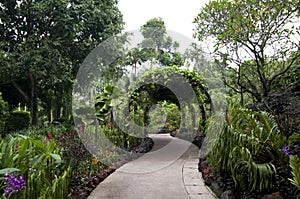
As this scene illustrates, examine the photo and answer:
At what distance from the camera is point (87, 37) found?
11.8 metres

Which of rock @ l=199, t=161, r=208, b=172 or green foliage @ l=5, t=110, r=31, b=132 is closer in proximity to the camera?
rock @ l=199, t=161, r=208, b=172

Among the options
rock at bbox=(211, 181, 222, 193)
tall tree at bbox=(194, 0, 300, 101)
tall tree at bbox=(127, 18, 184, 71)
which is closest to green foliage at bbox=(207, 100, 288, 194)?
rock at bbox=(211, 181, 222, 193)

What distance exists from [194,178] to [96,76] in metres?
8.51

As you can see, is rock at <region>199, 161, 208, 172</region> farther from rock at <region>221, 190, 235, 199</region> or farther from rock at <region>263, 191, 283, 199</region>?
rock at <region>263, 191, 283, 199</region>

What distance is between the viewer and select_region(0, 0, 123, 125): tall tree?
9.78m

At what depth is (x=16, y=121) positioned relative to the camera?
11.0 meters

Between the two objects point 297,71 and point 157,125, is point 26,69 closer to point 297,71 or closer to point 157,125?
point 297,71

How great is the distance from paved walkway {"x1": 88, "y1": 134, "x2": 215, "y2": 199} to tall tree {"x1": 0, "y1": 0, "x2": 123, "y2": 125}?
562cm

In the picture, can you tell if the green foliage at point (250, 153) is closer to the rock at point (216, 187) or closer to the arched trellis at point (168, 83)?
the rock at point (216, 187)

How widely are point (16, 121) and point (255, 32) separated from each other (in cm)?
920

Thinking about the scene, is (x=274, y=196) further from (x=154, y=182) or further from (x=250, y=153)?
(x=154, y=182)

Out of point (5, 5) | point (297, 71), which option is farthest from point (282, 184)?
point (5, 5)

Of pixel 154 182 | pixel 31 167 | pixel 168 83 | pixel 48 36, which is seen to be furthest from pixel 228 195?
pixel 48 36

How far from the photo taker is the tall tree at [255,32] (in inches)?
227
